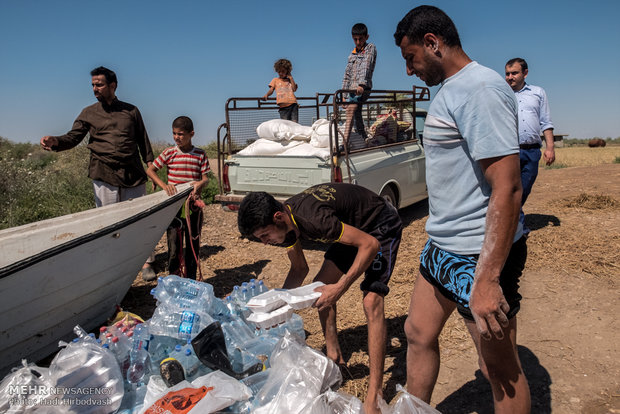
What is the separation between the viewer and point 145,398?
2.72m

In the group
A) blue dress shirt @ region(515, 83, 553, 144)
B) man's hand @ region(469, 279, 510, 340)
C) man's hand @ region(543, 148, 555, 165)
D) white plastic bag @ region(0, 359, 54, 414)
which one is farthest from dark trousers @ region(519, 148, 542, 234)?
white plastic bag @ region(0, 359, 54, 414)

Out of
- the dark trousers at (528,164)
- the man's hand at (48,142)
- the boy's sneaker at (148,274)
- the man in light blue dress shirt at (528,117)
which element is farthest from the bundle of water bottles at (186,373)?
the man in light blue dress shirt at (528,117)

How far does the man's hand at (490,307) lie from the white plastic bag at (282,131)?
5703mm

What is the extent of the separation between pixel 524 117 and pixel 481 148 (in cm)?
446

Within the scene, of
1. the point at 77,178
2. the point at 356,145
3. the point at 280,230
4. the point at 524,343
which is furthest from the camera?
the point at 77,178

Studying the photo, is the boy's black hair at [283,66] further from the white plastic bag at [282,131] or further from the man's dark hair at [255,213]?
the man's dark hair at [255,213]

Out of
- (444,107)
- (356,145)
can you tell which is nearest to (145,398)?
(444,107)

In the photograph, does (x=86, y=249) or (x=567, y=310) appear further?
(x=567, y=310)

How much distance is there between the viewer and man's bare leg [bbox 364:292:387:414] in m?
2.79

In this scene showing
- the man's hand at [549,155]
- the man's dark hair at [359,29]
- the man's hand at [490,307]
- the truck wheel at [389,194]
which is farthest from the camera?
the man's dark hair at [359,29]

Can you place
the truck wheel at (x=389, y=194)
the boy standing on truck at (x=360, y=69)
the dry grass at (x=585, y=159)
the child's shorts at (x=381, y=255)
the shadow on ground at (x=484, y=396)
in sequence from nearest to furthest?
the shadow on ground at (x=484, y=396), the child's shorts at (x=381, y=255), the boy standing on truck at (x=360, y=69), the truck wheel at (x=389, y=194), the dry grass at (x=585, y=159)

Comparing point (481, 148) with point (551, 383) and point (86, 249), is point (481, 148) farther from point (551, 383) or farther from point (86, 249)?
point (86, 249)

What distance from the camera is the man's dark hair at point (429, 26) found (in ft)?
6.25

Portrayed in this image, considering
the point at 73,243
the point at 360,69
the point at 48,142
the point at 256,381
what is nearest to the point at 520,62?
the point at 360,69
